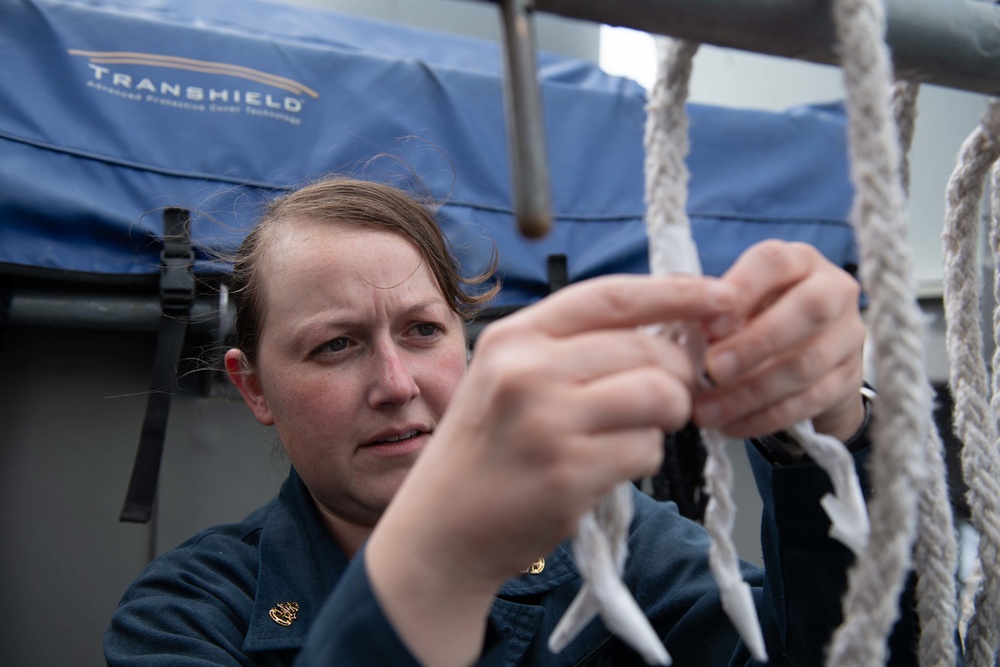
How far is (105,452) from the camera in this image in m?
1.30

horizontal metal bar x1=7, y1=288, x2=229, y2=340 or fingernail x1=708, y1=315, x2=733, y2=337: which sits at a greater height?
fingernail x1=708, y1=315, x2=733, y2=337

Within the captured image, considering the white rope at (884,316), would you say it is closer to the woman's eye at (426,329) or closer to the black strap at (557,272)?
the woman's eye at (426,329)

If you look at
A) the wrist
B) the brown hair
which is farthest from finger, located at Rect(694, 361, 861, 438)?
the brown hair

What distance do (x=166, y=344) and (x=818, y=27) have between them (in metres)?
1.03

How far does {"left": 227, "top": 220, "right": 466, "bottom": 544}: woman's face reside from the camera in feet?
2.64

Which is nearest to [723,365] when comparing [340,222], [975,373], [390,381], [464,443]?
[464,443]

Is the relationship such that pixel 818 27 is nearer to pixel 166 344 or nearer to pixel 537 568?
pixel 537 568

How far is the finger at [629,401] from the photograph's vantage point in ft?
1.16

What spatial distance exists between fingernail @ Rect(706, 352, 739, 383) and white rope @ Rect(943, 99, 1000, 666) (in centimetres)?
21

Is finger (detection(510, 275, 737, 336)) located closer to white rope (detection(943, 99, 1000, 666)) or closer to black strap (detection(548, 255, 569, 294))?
white rope (detection(943, 99, 1000, 666))

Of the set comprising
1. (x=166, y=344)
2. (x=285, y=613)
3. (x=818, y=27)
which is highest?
(x=818, y=27)

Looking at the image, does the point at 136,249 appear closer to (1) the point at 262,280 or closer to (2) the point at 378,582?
(1) the point at 262,280

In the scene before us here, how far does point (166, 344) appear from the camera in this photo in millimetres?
1211

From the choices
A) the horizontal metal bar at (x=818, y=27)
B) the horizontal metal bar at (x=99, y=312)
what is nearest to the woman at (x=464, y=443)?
the horizontal metal bar at (x=818, y=27)
